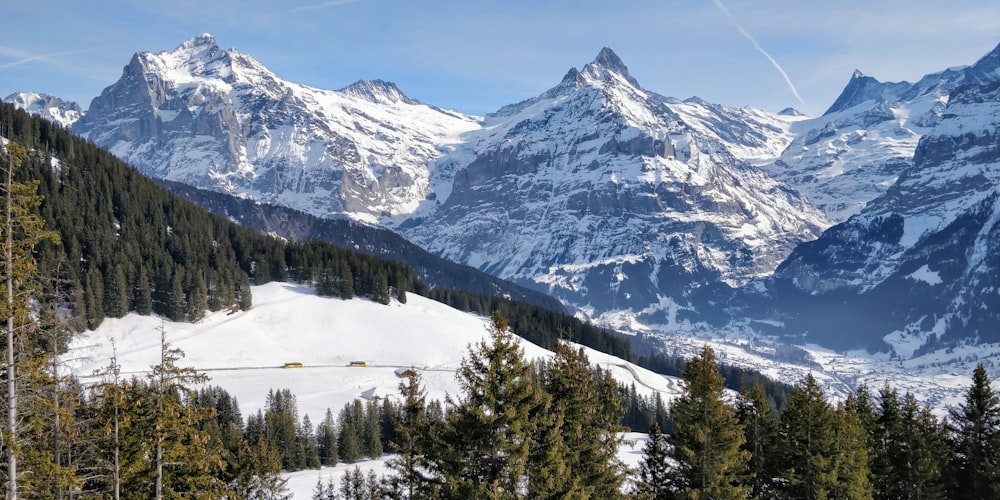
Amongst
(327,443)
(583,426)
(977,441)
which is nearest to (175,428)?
(583,426)

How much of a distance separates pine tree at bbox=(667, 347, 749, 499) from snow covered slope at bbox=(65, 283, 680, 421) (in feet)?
272

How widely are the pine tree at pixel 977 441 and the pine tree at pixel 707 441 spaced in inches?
871

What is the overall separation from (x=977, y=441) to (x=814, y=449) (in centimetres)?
1487

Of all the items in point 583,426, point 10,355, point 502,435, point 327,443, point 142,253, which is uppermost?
point 142,253

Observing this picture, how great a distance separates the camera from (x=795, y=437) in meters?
44.8

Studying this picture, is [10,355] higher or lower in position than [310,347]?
higher

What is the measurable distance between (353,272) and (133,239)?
50.2 m

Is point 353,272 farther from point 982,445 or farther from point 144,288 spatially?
point 982,445

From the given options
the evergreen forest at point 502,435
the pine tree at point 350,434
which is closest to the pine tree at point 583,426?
the evergreen forest at point 502,435

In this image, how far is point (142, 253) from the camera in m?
175

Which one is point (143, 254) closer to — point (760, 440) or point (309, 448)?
point (309, 448)

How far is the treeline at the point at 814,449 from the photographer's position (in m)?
36.4

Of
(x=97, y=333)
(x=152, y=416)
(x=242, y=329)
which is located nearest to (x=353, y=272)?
(x=242, y=329)

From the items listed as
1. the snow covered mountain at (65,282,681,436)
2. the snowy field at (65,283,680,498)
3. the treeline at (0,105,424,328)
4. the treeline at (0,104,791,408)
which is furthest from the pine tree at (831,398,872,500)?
the treeline at (0,105,424,328)
